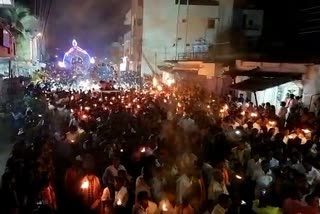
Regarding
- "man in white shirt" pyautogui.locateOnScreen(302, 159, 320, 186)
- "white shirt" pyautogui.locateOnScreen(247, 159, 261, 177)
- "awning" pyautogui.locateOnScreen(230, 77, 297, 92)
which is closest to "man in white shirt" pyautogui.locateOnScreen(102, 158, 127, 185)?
"white shirt" pyautogui.locateOnScreen(247, 159, 261, 177)

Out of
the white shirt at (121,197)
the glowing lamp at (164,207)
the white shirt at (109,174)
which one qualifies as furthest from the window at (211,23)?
the glowing lamp at (164,207)

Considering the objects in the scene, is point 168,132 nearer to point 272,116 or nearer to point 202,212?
point 272,116

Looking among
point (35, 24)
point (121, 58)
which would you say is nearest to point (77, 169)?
point (35, 24)

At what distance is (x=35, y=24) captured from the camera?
3997 centimetres

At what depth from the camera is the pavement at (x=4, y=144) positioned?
40.4ft

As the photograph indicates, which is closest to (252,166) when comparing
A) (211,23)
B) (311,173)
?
(311,173)

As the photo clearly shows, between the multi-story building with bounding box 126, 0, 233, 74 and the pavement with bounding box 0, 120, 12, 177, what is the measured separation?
23599mm

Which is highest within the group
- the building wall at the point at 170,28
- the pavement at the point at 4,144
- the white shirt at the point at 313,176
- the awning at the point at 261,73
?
the building wall at the point at 170,28

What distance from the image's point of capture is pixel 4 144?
14414 mm

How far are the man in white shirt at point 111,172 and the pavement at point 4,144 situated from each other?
4735mm

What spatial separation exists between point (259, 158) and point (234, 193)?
1296mm

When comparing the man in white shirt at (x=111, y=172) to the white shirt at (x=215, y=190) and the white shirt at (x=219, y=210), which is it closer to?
the white shirt at (x=215, y=190)

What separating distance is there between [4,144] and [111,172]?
793cm

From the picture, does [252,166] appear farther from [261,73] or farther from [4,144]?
[261,73]
